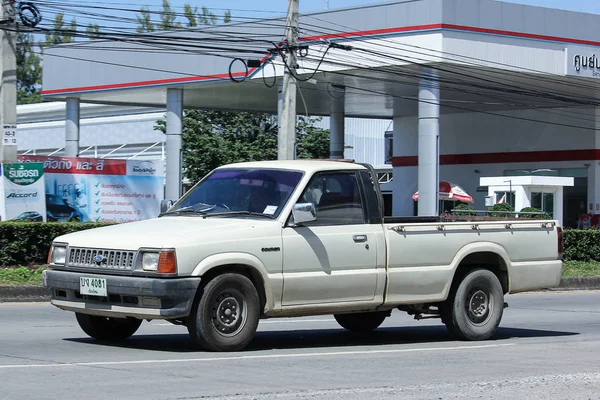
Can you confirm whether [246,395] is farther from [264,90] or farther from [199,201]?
[264,90]

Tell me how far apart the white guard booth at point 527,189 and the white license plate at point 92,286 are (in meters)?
25.3

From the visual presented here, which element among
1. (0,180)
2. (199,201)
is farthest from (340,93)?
(199,201)

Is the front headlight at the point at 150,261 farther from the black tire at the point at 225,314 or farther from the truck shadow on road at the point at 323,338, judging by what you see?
the truck shadow on road at the point at 323,338

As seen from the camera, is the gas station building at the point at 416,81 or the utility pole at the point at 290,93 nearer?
the utility pole at the point at 290,93

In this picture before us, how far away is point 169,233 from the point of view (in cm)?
923

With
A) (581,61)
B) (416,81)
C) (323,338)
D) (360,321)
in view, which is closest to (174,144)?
(416,81)

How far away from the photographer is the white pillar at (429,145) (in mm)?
30406

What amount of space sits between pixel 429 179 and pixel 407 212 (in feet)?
45.8

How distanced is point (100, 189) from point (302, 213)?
20.5 metres

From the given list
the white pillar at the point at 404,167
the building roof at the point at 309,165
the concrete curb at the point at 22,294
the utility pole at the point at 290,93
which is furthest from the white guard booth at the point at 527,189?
the building roof at the point at 309,165

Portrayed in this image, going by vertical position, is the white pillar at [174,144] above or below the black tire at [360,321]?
above

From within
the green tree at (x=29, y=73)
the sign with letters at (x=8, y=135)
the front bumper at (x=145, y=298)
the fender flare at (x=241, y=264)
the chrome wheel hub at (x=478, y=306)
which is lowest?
the chrome wheel hub at (x=478, y=306)

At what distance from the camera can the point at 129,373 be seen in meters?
8.07

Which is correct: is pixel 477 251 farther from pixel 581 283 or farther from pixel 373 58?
pixel 373 58
